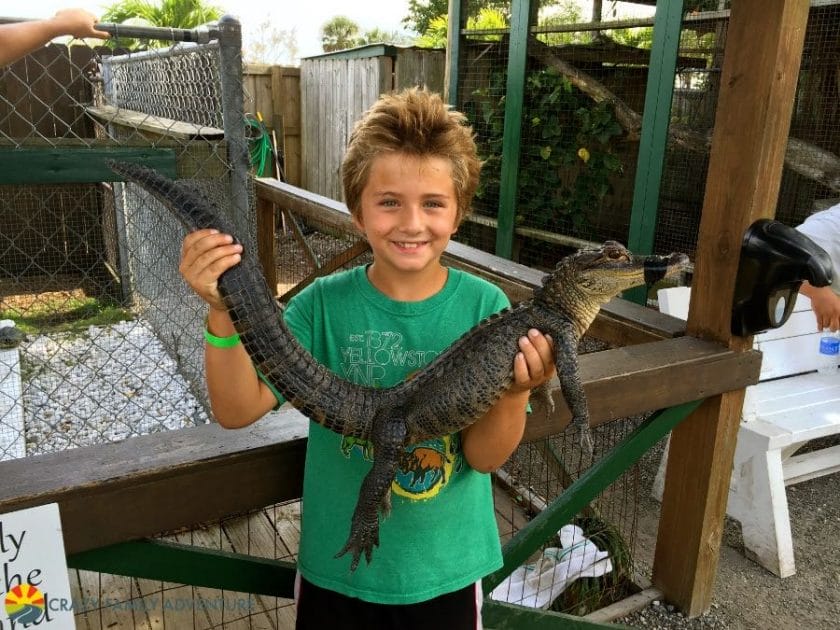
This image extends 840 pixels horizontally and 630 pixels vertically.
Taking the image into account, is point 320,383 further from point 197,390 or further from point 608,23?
point 608,23

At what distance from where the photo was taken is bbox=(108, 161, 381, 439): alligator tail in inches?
46.7

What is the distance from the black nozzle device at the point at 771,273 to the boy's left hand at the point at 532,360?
3.72ft

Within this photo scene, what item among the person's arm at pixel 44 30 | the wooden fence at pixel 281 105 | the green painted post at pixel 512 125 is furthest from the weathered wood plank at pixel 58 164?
the wooden fence at pixel 281 105

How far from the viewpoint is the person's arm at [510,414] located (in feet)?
4.37

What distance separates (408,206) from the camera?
1.38 m

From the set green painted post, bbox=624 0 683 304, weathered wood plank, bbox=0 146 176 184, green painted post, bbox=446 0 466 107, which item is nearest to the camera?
weathered wood plank, bbox=0 146 176 184

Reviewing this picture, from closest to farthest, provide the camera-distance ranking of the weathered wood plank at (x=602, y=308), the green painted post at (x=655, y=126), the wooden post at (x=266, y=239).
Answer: the weathered wood plank at (x=602, y=308), the green painted post at (x=655, y=126), the wooden post at (x=266, y=239)

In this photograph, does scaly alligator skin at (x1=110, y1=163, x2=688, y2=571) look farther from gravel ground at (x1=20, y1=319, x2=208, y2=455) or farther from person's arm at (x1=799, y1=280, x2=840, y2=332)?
gravel ground at (x1=20, y1=319, x2=208, y2=455)

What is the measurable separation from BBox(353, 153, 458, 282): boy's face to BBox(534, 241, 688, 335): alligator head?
27 centimetres

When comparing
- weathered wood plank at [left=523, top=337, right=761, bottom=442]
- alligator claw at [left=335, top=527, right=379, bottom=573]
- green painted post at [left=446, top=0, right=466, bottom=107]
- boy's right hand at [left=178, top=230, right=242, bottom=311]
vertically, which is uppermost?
green painted post at [left=446, top=0, right=466, bottom=107]

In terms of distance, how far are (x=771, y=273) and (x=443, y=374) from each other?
1345 millimetres

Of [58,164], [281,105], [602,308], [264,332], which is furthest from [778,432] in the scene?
[281,105]

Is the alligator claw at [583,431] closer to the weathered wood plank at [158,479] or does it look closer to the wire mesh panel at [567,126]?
the weathered wood plank at [158,479]

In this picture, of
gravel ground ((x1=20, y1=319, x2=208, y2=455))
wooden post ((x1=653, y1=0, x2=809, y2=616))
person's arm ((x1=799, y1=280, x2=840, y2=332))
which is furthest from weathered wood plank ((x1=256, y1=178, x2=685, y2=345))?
gravel ground ((x1=20, y1=319, x2=208, y2=455))
